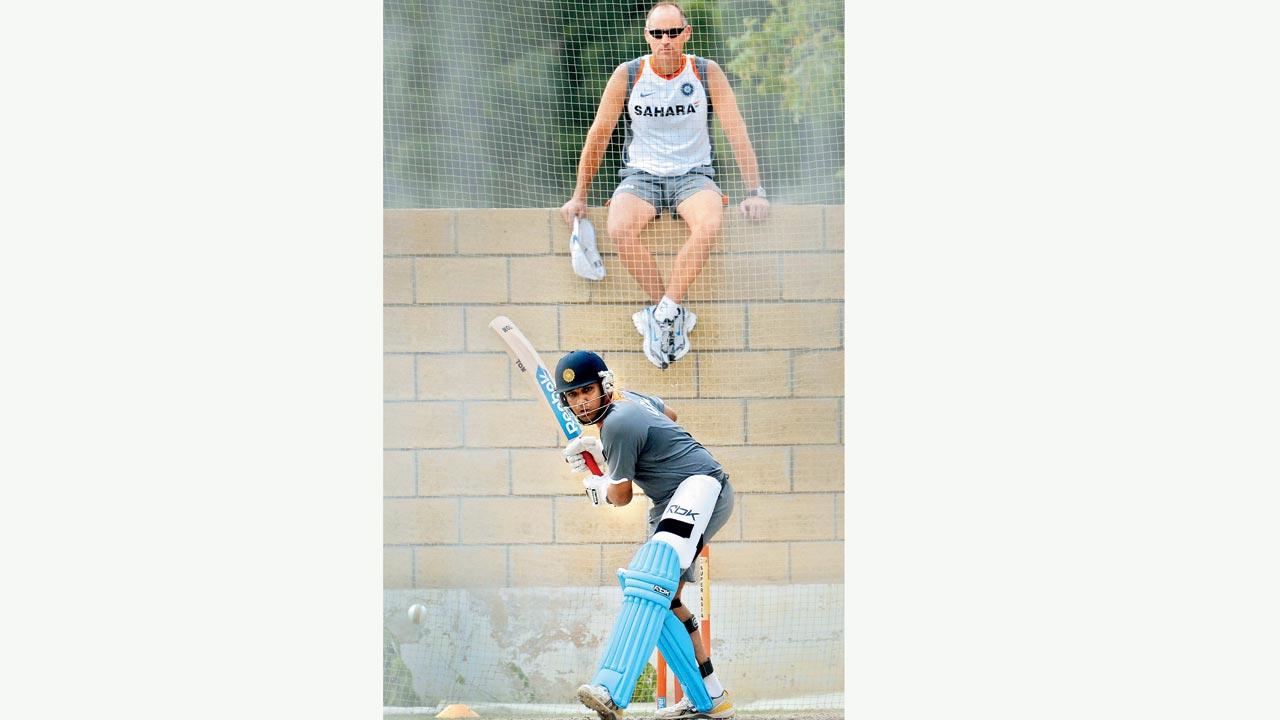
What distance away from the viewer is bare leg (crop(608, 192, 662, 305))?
5809 mm

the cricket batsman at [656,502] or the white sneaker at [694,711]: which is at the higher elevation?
the cricket batsman at [656,502]

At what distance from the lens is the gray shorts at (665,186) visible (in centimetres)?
581

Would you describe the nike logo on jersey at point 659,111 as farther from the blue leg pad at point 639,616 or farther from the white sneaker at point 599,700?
the white sneaker at point 599,700

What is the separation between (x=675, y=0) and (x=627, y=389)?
1646 mm

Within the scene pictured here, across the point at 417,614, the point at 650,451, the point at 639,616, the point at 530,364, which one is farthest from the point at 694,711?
the point at 530,364

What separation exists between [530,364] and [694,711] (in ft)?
4.91

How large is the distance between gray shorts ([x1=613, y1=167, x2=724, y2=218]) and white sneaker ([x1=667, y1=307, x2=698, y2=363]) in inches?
16.8

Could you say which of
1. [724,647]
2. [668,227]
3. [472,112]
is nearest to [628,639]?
Answer: [724,647]

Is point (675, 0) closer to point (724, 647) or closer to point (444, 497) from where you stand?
point (444, 497)

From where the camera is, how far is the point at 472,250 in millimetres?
5902

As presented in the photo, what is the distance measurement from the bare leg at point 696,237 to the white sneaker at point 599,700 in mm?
1825

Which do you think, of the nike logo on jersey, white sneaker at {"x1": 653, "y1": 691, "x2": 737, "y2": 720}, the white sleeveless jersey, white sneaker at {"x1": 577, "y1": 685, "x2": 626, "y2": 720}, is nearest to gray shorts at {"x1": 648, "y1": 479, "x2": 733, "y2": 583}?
white sneaker at {"x1": 653, "y1": 691, "x2": 737, "y2": 720}

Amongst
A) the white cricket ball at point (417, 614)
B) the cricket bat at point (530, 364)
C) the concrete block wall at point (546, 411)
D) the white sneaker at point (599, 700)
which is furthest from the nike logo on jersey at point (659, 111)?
the white sneaker at point (599, 700)

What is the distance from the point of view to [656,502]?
17.1 feet
